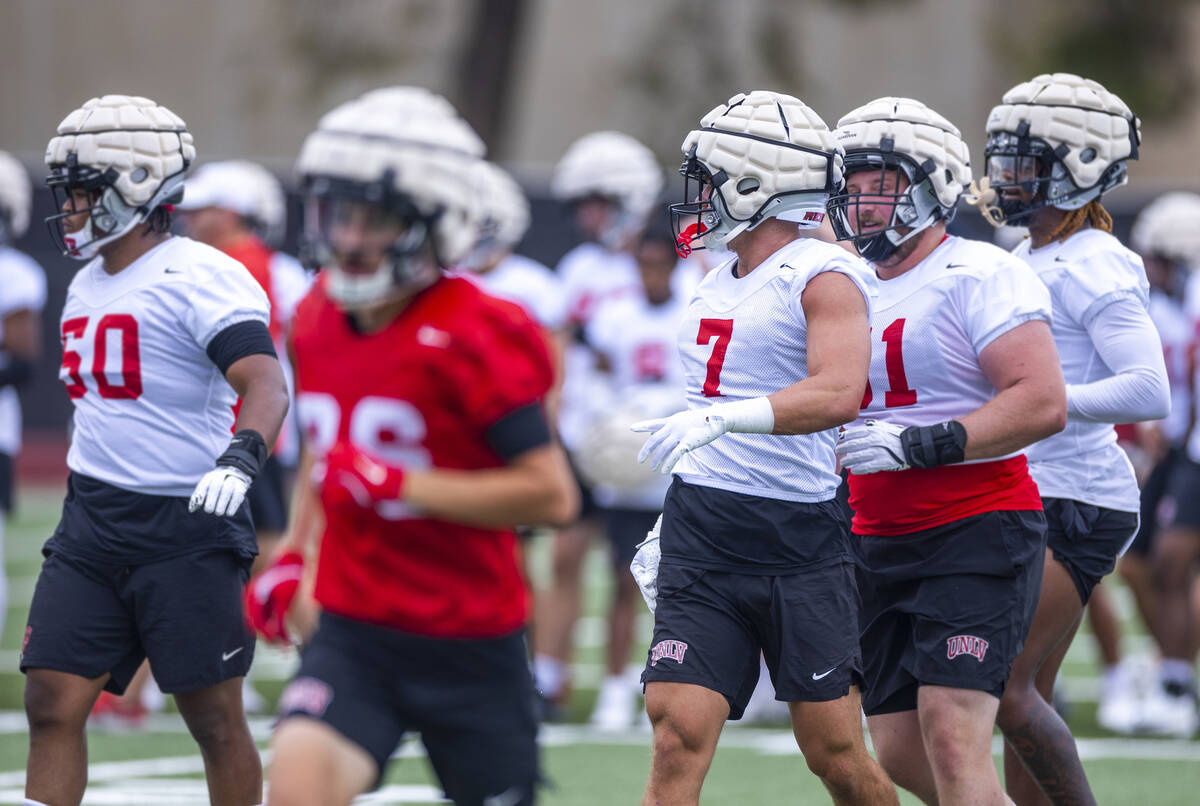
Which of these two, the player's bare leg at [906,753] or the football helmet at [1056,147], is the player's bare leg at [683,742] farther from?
the football helmet at [1056,147]

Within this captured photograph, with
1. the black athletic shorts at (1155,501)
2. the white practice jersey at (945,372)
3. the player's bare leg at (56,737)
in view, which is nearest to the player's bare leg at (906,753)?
the white practice jersey at (945,372)

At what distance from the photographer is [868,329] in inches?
175

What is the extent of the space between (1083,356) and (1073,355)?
28 millimetres

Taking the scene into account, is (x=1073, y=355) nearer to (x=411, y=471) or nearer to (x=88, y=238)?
(x=411, y=471)

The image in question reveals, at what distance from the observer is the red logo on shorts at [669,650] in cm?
450

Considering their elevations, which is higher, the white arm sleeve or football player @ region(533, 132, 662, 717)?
the white arm sleeve

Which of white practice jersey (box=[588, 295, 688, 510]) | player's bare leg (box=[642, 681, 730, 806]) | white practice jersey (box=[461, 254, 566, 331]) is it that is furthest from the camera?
white practice jersey (box=[461, 254, 566, 331])

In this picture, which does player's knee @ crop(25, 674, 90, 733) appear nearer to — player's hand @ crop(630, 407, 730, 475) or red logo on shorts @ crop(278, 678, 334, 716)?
red logo on shorts @ crop(278, 678, 334, 716)

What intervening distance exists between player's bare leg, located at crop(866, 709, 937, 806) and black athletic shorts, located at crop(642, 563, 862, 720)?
0.35 meters

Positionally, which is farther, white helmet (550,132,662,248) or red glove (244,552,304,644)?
white helmet (550,132,662,248)

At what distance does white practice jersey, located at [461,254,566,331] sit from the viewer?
9461 millimetres

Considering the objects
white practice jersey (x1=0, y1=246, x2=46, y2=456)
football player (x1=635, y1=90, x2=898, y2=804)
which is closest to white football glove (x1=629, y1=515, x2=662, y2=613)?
football player (x1=635, y1=90, x2=898, y2=804)

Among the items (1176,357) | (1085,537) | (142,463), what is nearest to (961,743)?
(1085,537)

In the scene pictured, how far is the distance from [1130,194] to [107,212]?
14.3 metres
